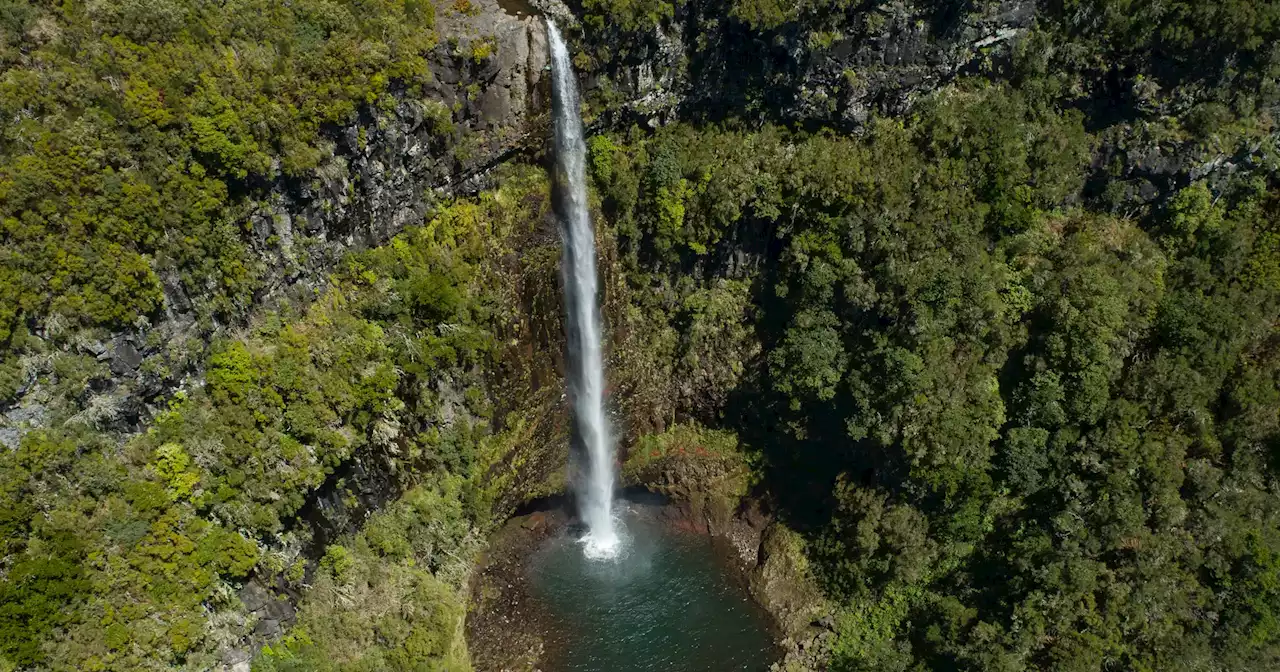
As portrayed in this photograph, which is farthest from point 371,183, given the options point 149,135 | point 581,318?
point 581,318

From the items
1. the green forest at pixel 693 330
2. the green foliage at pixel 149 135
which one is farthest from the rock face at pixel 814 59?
the green foliage at pixel 149 135

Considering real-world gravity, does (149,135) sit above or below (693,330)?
above

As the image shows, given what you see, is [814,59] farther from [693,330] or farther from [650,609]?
[650,609]

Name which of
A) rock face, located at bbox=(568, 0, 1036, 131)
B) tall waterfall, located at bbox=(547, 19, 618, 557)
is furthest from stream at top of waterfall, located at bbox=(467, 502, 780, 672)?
rock face, located at bbox=(568, 0, 1036, 131)

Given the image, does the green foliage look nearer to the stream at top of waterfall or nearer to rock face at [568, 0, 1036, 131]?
rock face at [568, 0, 1036, 131]

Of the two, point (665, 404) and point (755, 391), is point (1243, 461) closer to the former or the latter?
point (755, 391)

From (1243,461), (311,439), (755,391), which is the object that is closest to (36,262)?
(311,439)

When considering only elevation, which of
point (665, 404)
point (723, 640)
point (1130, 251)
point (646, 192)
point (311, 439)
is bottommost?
point (723, 640)
